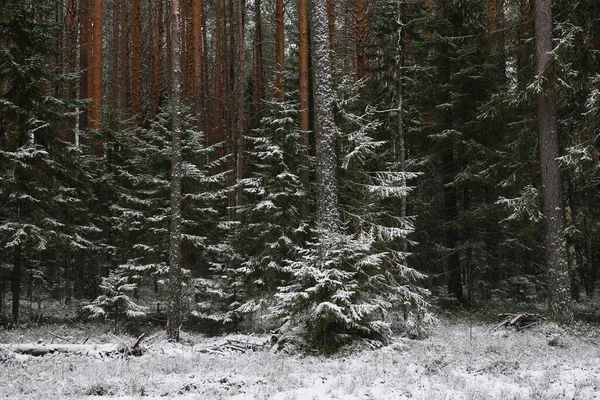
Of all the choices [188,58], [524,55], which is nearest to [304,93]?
[524,55]

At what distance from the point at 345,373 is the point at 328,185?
5.23m

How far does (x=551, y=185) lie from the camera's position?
41.8 ft

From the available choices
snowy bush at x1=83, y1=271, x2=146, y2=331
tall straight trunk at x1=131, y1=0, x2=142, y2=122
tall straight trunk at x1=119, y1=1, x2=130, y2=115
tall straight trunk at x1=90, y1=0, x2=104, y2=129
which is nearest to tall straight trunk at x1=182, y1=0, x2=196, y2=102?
tall straight trunk at x1=131, y1=0, x2=142, y2=122

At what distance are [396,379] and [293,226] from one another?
8.55m

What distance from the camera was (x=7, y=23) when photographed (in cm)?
1530

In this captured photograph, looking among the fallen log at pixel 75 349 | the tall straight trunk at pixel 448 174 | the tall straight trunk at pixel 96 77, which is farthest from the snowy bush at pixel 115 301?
the tall straight trunk at pixel 448 174

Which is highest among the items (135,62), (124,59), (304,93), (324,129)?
(124,59)

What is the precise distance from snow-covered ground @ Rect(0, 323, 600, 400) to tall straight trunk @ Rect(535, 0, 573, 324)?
107cm

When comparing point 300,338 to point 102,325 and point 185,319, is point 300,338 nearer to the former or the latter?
point 185,319

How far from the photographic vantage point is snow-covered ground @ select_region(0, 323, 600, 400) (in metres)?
7.14

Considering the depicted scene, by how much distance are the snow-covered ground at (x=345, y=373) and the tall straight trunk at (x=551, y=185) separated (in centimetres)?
107

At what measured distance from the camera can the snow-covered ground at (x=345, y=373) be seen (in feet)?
23.4

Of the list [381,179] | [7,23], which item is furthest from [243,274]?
[7,23]

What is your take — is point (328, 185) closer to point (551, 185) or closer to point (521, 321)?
point (551, 185)
